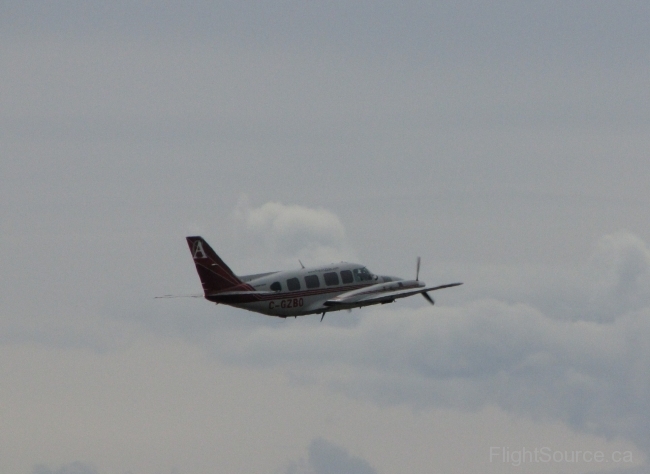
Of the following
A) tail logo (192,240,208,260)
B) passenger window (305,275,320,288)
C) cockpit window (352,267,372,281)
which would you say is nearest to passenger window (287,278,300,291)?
passenger window (305,275,320,288)

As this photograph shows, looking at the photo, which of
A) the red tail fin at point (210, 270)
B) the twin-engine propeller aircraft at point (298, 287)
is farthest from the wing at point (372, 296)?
the red tail fin at point (210, 270)

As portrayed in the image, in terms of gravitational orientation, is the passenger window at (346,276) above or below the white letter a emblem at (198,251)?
below

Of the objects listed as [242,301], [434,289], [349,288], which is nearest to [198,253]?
[242,301]

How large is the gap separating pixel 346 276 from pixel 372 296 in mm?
2425

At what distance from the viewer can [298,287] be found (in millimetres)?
87500

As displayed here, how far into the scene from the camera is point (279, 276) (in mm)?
87375

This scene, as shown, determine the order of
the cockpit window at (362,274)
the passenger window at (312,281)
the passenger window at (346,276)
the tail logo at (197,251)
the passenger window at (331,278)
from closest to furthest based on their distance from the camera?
the tail logo at (197,251) → the passenger window at (312,281) → the passenger window at (331,278) → the passenger window at (346,276) → the cockpit window at (362,274)

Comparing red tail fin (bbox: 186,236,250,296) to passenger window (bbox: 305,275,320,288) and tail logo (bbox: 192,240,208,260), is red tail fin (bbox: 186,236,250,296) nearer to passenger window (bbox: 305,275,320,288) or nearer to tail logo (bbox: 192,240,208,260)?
tail logo (bbox: 192,240,208,260)

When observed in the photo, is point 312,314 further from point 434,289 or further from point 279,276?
point 434,289

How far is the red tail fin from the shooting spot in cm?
8525

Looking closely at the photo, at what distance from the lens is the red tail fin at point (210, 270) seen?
3356 inches

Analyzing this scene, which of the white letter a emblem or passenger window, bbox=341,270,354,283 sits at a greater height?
the white letter a emblem

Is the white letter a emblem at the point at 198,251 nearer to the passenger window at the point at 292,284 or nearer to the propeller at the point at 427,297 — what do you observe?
the passenger window at the point at 292,284

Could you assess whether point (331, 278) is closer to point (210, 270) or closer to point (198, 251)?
point (210, 270)
